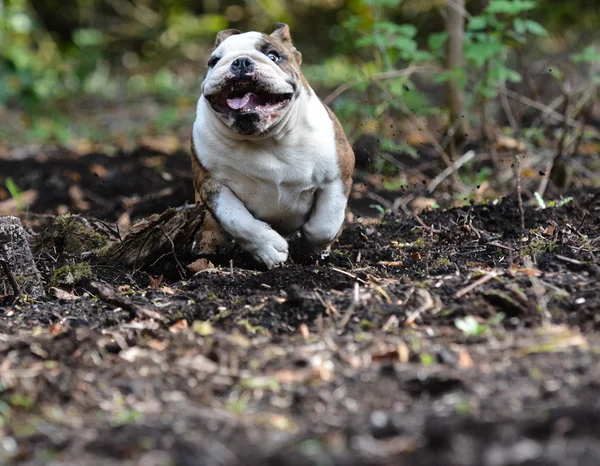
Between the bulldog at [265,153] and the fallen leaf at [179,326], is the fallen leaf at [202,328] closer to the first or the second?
the fallen leaf at [179,326]

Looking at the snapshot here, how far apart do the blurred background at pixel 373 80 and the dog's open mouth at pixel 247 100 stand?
1182mm

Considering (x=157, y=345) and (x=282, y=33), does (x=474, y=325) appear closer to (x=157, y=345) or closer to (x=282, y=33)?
(x=157, y=345)

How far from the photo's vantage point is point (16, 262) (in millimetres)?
4926

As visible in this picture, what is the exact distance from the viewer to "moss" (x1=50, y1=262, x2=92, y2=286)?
5012 millimetres

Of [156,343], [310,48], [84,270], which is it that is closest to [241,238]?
[84,270]

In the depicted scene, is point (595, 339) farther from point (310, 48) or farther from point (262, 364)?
point (310, 48)

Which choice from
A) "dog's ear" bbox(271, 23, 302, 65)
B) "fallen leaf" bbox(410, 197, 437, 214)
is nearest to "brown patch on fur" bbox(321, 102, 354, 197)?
"dog's ear" bbox(271, 23, 302, 65)

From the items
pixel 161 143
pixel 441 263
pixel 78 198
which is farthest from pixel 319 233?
pixel 161 143

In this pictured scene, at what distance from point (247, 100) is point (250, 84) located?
0.46 feet

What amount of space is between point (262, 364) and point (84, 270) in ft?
7.14

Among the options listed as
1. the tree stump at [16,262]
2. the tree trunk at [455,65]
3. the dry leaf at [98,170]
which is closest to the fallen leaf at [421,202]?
the tree trunk at [455,65]

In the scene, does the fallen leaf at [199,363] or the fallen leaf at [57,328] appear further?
the fallen leaf at [57,328]

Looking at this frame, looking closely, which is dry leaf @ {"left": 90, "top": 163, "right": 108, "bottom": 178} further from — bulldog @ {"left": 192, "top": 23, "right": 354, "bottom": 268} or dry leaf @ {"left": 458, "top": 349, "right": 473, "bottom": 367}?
dry leaf @ {"left": 458, "top": 349, "right": 473, "bottom": 367}

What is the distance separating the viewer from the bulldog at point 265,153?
4.88 meters
